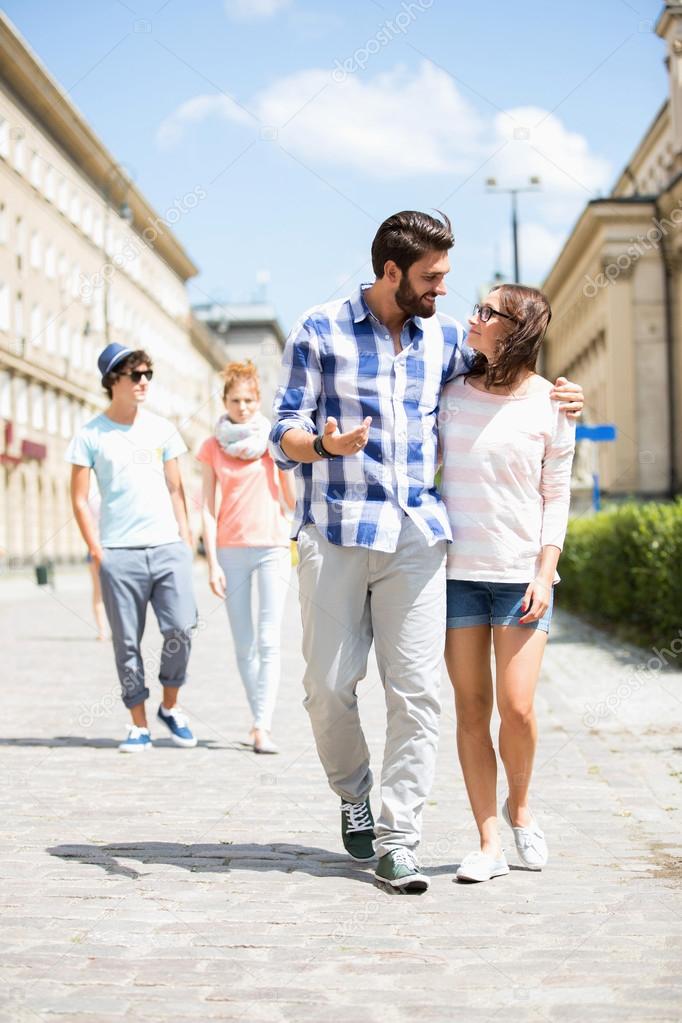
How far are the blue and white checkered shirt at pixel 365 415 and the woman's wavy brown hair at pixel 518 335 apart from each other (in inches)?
8.2

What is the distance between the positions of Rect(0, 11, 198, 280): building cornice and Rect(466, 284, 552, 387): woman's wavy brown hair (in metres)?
36.6

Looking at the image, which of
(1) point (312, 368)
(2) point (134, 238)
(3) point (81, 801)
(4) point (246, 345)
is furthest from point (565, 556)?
(4) point (246, 345)

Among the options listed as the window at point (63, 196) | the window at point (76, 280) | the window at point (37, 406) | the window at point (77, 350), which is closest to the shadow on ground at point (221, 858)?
the window at point (37, 406)

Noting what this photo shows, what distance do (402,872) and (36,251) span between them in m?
48.8

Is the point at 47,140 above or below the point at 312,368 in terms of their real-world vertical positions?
above

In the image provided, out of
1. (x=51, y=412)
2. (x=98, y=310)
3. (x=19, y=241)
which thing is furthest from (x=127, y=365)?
(x=98, y=310)

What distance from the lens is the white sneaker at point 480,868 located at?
4805 millimetres

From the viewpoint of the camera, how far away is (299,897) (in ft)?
15.3

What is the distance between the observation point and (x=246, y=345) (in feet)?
437

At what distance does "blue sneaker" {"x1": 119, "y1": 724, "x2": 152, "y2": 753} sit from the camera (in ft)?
25.9

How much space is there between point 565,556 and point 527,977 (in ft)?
A: 58.6

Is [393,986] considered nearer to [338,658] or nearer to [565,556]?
[338,658]

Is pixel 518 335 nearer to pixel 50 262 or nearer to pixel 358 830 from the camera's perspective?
pixel 358 830

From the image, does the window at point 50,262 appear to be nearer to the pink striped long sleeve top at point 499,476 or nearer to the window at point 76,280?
the window at point 76,280
